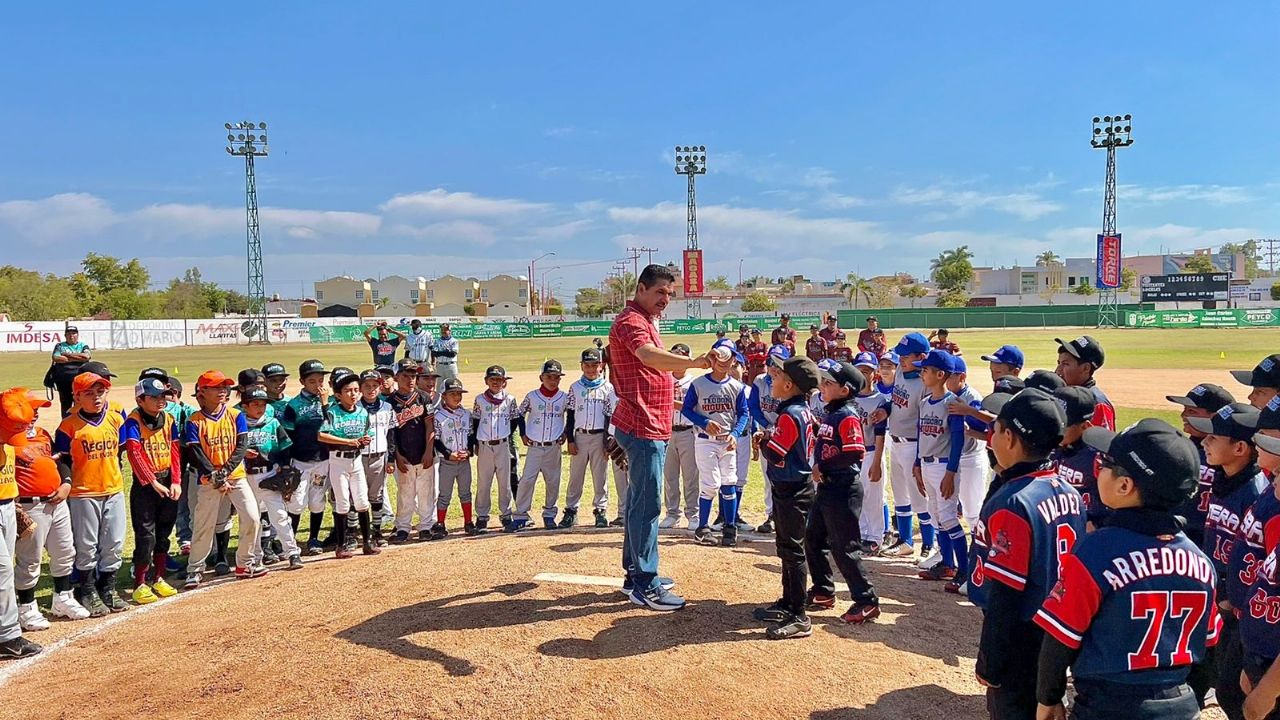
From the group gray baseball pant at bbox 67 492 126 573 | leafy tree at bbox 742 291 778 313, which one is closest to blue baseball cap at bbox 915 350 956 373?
gray baseball pant at bbox 67 492 126 573

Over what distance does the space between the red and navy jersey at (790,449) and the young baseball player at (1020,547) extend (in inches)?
66.4

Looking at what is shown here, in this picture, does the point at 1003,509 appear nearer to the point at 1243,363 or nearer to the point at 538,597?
the point at 538,597

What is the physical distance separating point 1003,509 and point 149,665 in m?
5.23

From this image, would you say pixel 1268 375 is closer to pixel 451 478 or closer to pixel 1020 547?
pixel 1020 547

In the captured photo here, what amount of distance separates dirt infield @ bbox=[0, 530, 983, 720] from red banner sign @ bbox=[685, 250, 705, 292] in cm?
6426

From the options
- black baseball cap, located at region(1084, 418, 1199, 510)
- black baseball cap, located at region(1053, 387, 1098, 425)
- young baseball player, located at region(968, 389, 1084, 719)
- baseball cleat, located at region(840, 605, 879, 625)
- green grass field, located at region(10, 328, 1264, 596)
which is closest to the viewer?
black baseball cap, located at region(1084, 418, 1199, 510)

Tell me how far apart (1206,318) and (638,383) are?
7195 centimetres

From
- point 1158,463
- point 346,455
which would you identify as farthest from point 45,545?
point 1158,463

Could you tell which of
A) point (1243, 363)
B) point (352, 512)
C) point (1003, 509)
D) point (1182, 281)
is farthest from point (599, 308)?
point (1003, 509)

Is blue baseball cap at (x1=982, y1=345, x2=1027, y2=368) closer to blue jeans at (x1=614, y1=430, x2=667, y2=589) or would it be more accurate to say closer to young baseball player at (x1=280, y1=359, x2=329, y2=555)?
blue jeans at (x1=614, y1=430, x2=667, y2=589)

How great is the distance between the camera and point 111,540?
661 cm

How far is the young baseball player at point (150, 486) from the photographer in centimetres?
677

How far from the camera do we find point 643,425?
521 cm

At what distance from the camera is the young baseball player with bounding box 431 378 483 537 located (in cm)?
883
